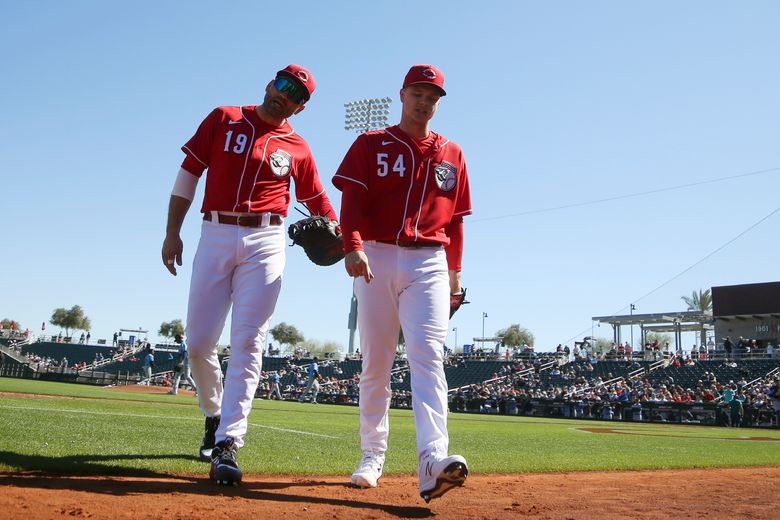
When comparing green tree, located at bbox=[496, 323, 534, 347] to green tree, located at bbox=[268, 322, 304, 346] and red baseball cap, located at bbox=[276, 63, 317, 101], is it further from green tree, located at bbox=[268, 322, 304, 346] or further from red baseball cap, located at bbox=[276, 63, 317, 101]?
red baseball cap, located at bbox=[276, 63, 317, 101]

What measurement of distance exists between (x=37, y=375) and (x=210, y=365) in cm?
3414

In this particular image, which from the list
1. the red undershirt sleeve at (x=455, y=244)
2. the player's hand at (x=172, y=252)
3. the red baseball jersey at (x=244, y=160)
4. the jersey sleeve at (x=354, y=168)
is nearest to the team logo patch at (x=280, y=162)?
the red baseball jersey at (x=244, y=160)

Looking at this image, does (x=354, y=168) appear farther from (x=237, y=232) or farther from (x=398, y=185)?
(x=237, y=232)

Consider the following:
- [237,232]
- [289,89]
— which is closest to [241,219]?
[237,232]

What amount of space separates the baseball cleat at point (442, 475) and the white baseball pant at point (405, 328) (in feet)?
0.83

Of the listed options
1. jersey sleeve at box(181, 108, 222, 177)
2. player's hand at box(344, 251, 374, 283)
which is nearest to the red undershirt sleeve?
player's hand at box(344, 251, 374, 283)

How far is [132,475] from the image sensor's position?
12.2ft

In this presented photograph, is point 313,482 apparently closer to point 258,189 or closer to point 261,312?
point 261,312

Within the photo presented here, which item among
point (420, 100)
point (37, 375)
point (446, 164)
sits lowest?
point (37, 375)

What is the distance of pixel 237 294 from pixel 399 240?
3.34 ft

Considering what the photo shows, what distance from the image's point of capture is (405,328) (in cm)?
374

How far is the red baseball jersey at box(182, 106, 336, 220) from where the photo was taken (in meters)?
4.09

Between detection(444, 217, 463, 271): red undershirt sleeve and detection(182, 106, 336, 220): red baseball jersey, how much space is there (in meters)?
1.04

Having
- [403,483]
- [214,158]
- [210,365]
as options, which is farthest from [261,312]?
[403,483]
